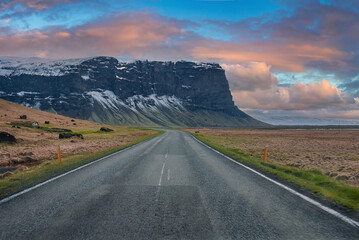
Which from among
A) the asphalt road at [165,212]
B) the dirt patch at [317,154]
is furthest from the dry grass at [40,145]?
the dirt patch at [317,154]

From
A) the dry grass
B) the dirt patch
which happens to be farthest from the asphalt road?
the dry grass

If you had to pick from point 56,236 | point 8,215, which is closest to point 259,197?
point 56,236

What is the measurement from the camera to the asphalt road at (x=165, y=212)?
5.61m

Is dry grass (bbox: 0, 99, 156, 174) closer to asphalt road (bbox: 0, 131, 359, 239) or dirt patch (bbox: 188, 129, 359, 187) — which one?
asphalt road (bbox: 0, 131, 359, 239)

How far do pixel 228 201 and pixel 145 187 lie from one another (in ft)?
11.3

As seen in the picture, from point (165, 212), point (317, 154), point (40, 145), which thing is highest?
point (165, 212)

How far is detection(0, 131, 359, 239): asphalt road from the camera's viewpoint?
561 centimetres

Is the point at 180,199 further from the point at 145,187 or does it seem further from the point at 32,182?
the point at 32,182

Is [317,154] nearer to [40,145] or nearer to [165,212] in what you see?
[165,212]

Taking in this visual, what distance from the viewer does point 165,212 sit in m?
6.97

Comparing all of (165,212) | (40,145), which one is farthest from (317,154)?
(40,145)

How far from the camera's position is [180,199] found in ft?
27.2

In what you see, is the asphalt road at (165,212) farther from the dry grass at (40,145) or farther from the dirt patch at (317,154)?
the dry grass at (40,145)

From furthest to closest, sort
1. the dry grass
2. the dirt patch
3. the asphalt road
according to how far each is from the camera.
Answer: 1. the dry grass
2. the dirt patch
3. the asphalt road
